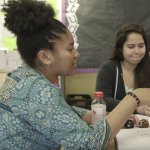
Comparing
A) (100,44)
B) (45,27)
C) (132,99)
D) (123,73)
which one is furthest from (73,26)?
(132,99)

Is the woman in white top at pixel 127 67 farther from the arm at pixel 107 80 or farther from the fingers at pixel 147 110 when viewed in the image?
the fingers at pixel 147 110

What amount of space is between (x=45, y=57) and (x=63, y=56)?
0.26 ft

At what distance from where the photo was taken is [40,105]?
2.08ft

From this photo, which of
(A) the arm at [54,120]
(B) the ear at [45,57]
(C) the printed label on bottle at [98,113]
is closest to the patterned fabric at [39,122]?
(A) the arm at [54,120]

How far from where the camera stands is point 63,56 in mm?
836

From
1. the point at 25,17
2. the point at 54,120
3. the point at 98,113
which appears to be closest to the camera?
the point at 54,120

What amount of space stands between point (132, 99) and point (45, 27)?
0.48m

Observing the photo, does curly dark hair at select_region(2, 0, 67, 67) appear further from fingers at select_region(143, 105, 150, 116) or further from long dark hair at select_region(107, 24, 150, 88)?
long dark hair at select_region(107, 24, 150, 88)

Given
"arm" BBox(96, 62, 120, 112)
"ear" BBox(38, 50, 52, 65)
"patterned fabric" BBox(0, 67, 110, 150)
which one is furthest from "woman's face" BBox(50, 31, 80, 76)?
"arm" BBox(96, 62, 120, 112)

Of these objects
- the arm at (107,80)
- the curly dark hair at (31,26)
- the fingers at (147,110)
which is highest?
the curly dark hair at (31,26)

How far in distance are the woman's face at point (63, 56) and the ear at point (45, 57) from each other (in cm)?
2

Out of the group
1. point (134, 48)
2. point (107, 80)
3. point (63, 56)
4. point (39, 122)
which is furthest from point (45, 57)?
point (134, 48)

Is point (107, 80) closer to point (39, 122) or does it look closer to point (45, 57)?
point (45, 57)

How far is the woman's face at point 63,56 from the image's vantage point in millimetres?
827
